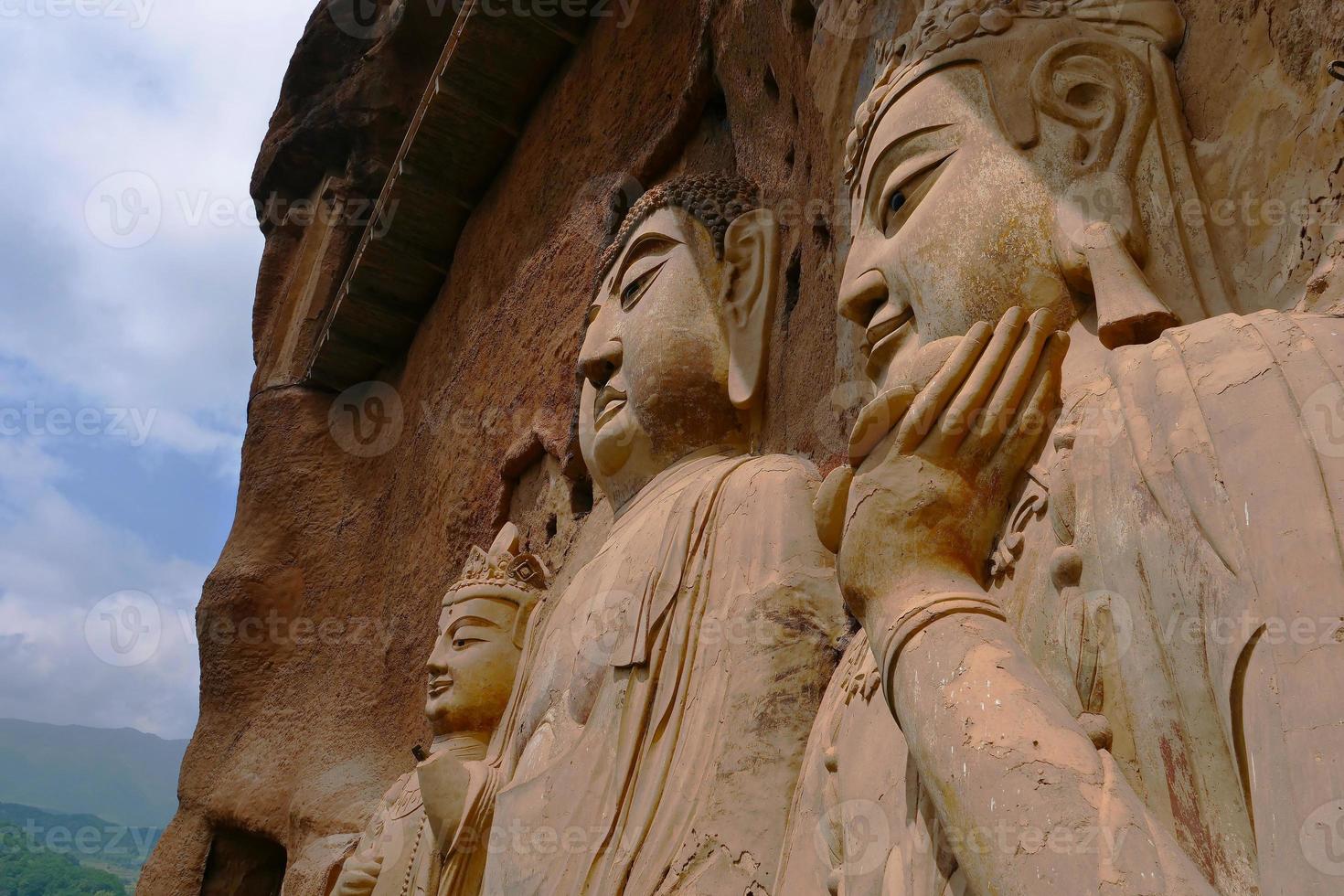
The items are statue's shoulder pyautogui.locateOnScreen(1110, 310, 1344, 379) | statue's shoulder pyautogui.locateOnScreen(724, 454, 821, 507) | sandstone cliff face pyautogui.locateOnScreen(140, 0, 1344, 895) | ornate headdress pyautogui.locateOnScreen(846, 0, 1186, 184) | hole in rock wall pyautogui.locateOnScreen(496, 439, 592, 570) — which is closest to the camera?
statue's shoulder pyautogui.locateOnScreen(1110, 310, 1344, 379)

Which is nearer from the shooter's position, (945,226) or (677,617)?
(945,226)

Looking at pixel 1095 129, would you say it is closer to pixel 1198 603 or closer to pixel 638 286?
pixel 1198 603

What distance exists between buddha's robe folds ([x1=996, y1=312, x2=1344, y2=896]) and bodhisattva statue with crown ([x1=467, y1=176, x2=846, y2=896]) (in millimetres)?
769

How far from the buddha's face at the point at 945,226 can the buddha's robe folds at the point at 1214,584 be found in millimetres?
287

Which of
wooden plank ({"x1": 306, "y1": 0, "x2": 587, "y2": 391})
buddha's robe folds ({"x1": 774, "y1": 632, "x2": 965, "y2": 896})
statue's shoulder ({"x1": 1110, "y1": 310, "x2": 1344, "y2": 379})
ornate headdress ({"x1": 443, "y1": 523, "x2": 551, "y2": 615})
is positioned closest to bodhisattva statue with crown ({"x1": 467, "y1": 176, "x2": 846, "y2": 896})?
buddha's robe folds ({"x1": 774, "y1": 632, "x2": 965, "y2": 896})

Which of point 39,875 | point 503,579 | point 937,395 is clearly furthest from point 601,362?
point 39,875

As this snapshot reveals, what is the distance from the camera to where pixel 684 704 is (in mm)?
2408

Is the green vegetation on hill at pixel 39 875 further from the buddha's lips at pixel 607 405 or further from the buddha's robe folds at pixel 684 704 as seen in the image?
the buddha's robe folds at pixel 684 704

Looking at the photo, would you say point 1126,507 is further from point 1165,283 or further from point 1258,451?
point 1165,283

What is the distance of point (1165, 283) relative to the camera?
178 centimetres

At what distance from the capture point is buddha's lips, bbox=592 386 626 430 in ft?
10.5

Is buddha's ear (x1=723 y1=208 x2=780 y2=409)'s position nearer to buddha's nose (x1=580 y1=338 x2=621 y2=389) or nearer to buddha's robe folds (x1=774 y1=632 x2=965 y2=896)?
buddha's nose (x1=580 y1=338 x2=621 y2=389)

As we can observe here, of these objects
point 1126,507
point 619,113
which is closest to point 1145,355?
point 1126,507

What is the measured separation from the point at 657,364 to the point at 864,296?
3.44 ft
